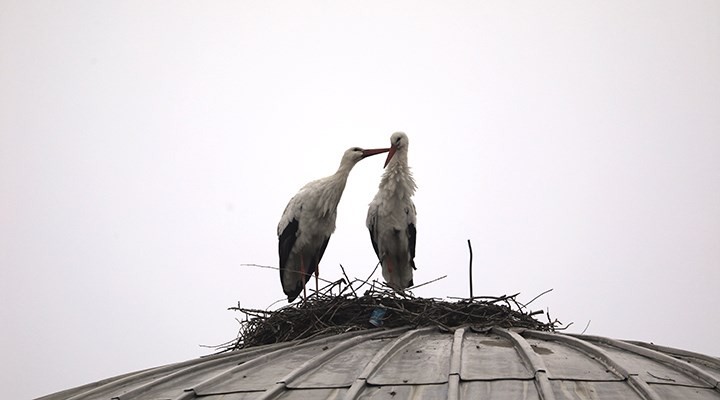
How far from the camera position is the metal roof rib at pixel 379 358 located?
21.9 feet

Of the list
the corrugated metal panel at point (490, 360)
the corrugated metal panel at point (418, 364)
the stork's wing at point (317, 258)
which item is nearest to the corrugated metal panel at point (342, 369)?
the corrugated metal panel at point (418, 364)

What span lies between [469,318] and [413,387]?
2.35 m

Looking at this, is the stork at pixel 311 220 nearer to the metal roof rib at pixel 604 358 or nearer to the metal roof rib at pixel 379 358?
the metal roof rib at pixel 379 358

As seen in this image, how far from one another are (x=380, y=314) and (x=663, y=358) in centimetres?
254

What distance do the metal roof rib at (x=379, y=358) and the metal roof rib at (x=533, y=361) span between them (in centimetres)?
75

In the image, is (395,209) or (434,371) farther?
(395,209)

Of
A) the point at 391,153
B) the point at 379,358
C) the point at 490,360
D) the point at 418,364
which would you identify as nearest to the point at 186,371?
the point at 379,358

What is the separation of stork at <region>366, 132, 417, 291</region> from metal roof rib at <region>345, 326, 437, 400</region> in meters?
4.74

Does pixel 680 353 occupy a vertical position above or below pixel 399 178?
below

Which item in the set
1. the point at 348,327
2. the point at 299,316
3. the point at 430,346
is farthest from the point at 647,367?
the point at 299,316

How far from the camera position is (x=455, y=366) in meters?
7.10

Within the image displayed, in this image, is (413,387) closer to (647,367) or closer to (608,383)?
(608,383)

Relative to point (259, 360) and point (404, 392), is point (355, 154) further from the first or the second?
point (404, 392)

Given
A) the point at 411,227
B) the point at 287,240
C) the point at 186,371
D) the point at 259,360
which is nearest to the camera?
the point at 259,360
